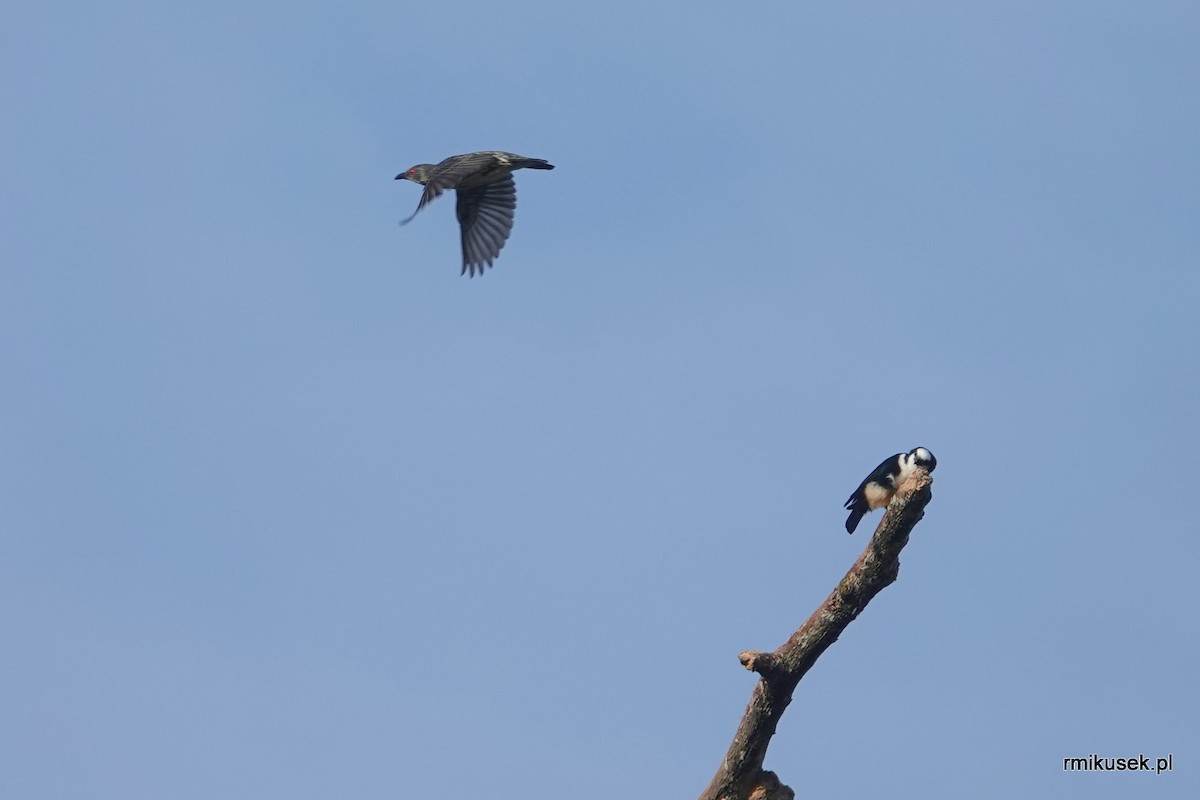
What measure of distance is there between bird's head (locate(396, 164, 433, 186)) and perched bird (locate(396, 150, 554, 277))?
112cm

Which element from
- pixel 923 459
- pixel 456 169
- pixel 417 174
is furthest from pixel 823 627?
pixel 417 174

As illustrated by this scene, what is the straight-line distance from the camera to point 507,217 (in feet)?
64.1

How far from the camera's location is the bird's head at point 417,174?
2086 centimetres

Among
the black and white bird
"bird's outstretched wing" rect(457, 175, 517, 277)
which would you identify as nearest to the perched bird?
"bird's outstretched wing" rect(457, 175, 517, 277)

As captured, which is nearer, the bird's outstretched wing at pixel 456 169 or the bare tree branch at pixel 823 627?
the bare tree branch at pixel 823 627

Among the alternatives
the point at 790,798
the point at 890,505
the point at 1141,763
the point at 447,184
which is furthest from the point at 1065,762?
the point at 447,184

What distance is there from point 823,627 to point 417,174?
1195 centimetres

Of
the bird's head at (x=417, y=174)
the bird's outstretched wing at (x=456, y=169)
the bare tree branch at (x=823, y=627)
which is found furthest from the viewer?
the bird's head at (x=417, y=174)

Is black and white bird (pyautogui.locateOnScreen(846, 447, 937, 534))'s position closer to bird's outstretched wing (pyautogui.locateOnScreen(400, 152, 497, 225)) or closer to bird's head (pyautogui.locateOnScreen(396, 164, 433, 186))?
bird's outstretched wing (pyautogui.locateOnScreen(400, 152, 497, 225))

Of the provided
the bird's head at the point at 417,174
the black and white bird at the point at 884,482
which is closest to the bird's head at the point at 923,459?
the black and white bird at the point at 884,482

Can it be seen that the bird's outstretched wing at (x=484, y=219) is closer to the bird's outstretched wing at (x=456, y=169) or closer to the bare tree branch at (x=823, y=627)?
the bird's outstretched wing at (x=456, y=169)

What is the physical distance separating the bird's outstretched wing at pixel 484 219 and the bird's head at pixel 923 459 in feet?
30.9

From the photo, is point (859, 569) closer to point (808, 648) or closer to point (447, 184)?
point (808, 648)

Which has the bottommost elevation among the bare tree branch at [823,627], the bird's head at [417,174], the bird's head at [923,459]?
the bare tree branch at [823,627]
